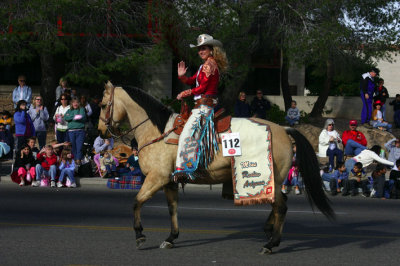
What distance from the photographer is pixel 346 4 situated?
2303 cm

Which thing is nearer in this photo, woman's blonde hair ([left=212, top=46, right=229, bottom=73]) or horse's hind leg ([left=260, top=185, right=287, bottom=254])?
horse's hind leg ([left=260, top=185, right=287, bottom=254])

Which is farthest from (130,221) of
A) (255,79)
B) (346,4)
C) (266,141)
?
(255,79)

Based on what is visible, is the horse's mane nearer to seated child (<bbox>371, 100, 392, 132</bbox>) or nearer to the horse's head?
the horse's head

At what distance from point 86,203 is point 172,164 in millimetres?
4916

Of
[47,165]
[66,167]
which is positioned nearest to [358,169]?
[66,167]

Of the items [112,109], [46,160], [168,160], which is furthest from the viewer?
[46,160]

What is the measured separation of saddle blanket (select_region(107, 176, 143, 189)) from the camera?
16766 mm

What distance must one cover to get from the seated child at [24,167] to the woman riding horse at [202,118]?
8.54 meters

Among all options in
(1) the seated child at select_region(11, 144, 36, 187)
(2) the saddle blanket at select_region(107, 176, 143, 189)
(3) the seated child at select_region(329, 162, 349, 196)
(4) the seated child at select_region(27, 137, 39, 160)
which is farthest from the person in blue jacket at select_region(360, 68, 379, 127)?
(1) the seated child at select_region(11, 144, 36, 187)

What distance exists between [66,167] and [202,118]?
8.53 m

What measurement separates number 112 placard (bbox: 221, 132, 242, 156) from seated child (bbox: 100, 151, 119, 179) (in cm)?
908

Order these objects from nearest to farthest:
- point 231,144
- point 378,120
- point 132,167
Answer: point 231,144
point 132,167
point 378,120

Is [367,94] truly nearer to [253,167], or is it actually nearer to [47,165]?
[47,165]

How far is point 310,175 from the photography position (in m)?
9.68
